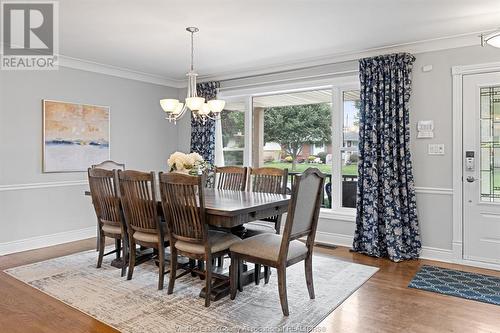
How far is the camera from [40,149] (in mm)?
4652

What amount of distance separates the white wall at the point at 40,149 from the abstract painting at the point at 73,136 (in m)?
0.09

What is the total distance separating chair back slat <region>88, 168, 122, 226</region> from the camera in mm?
3443

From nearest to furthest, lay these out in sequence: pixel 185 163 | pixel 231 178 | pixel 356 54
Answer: pixel 185 163
pixel 231 178
pixel 356 54

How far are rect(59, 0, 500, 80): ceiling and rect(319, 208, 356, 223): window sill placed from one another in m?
2.08

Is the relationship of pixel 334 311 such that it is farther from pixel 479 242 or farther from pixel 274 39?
pixel 274 39

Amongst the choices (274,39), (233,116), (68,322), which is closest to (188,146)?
(233,116)

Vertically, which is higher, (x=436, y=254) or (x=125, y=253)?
(x=125, y=253)

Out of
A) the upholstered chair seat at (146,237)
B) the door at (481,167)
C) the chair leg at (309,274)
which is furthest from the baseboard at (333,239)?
the upholstered chair seat at (146,237)

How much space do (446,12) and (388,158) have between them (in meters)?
1.62

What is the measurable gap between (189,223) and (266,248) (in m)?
0.64

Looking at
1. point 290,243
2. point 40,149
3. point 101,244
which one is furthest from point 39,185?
point 290,243

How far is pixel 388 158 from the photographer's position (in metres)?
4.16

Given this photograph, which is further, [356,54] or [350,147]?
[350,147]

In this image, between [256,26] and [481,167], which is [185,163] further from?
[481,167]
